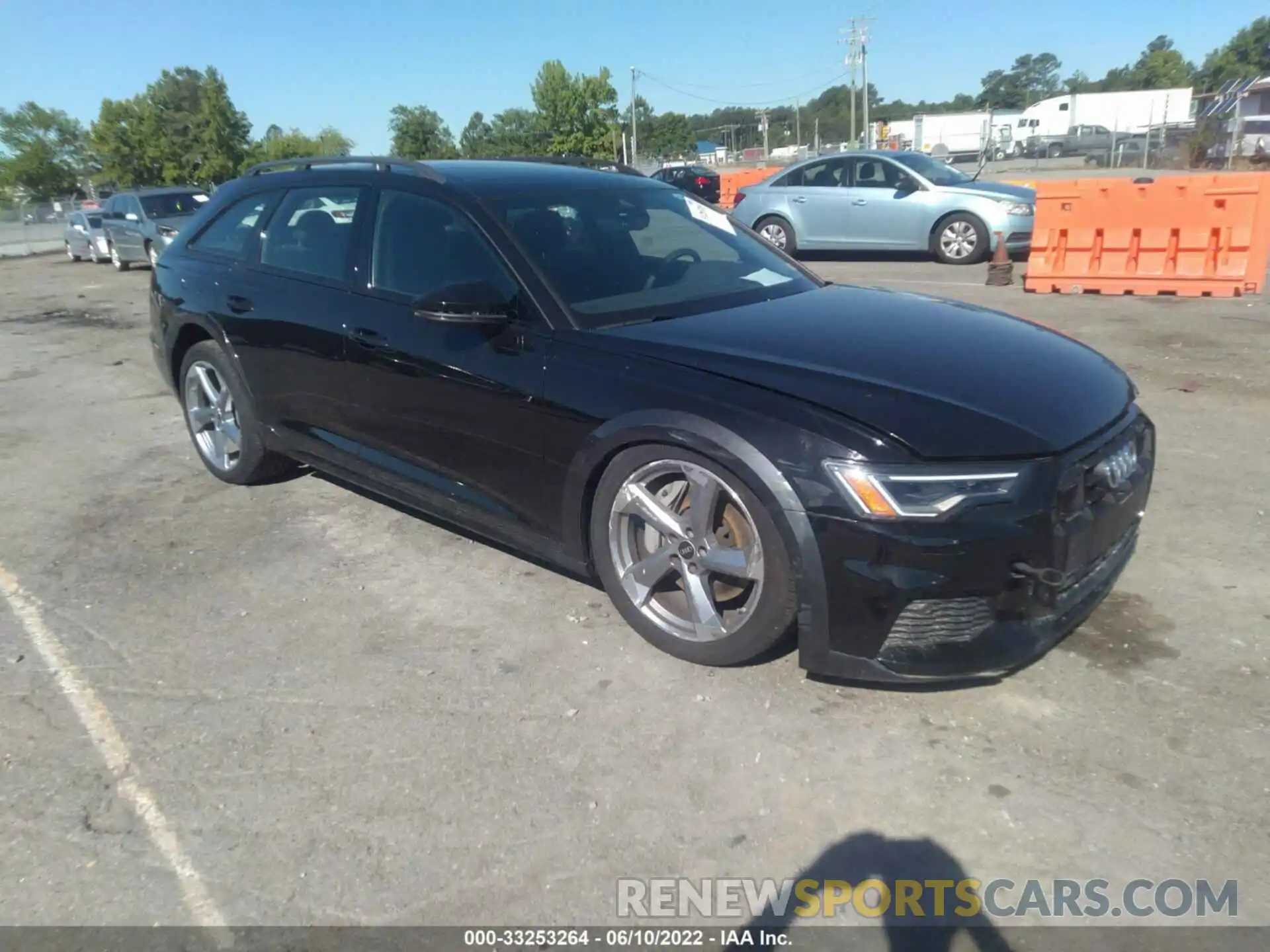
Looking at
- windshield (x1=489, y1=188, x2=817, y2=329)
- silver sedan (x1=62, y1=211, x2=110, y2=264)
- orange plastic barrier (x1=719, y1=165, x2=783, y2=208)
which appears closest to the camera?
windshield (x1=489, y1=188, x2=817, y2=329)

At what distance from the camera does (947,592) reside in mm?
2814

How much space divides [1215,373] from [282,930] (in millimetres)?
6829

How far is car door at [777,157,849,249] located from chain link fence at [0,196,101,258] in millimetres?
23544

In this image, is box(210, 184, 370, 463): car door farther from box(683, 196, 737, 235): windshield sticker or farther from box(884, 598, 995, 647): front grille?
box(884, 598, 995, 647): front grille

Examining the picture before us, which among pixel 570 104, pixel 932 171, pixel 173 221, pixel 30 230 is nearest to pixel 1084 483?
pixel 932 171

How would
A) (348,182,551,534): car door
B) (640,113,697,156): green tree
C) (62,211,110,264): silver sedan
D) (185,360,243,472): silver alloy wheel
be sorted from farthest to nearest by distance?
(640,113,697,156): green tree → (62,211,110,264): silver sedan → (185,360,243,472): silver alloy wheel → (348,182,551,534): car door

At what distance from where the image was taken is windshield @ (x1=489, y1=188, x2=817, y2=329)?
3735mm

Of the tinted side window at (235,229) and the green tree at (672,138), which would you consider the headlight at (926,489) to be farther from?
the green tree at (672,138)

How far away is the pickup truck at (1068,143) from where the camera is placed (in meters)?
51.7

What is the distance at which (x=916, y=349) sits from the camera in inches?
133

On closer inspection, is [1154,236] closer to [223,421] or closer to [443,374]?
[443,374]

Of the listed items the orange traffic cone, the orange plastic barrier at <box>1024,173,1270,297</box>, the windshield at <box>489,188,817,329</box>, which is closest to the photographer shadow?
the windshield at <box>489,188,817,329</box>

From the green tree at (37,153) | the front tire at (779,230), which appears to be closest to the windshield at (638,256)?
the front tire at (779,230)

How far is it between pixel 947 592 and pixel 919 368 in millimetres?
779
